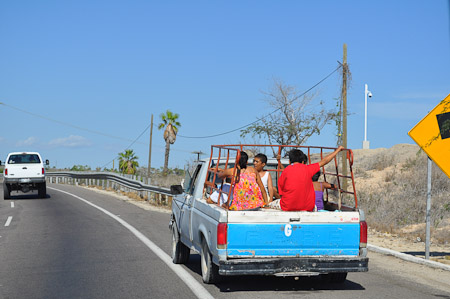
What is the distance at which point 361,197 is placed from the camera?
23.5 m

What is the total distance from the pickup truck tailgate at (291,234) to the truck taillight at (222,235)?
0.06 m

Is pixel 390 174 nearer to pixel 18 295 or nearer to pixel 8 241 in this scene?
pixel 8 241

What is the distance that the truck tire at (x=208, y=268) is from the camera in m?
8.23

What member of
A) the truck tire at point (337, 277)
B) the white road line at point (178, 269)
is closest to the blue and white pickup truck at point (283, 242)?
the white road line at point (178, 269)

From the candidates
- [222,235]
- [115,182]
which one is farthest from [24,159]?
[222,235]

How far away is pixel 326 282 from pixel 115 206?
56.1 feet

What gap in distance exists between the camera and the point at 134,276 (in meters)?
9.19

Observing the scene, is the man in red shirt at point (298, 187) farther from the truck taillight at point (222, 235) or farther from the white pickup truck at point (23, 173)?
the white pickup truck at point (23, 173)

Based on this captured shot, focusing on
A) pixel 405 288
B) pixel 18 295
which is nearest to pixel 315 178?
pixel 405 288

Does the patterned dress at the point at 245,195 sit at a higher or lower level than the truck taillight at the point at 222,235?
higher

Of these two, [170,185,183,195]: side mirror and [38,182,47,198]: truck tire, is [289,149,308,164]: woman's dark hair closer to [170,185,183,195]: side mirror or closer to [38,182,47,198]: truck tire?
[170,185,183,195]: side mirror

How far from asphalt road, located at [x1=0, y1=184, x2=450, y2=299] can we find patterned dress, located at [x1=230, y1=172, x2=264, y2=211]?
107 centimetres

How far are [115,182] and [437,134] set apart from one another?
27247 millimetres

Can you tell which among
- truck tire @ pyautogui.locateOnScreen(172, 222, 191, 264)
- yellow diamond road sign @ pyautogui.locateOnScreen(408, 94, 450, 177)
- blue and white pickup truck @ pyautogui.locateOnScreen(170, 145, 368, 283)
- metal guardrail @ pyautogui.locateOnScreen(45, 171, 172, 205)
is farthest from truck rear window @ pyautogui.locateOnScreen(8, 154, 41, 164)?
blue and white pickup truck @ pyautogui.locateOnScreen(170, 145, 368, 283)
